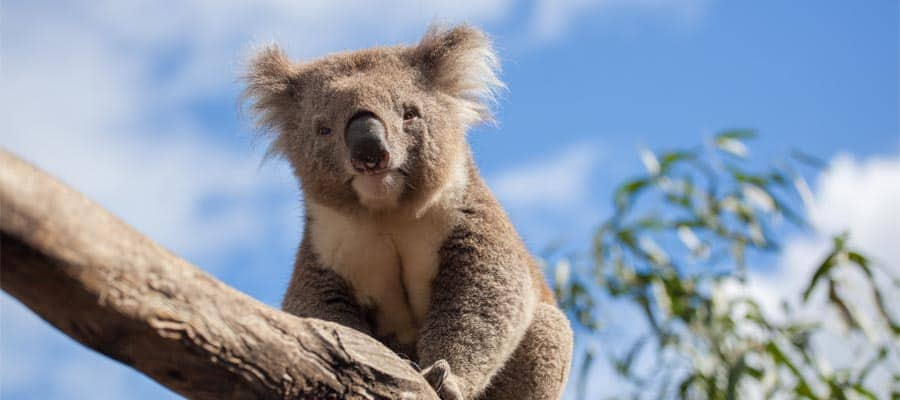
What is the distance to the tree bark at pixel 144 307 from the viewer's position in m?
1.68

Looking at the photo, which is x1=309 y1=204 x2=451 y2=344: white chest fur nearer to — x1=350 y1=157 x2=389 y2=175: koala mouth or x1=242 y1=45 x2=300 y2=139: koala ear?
x1=350 y1=157 x2=389 y2=175: koala mouth

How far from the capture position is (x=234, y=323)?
2035 millimetres

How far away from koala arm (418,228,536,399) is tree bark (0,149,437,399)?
955 millimetres

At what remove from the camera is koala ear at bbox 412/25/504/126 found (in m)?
3.81

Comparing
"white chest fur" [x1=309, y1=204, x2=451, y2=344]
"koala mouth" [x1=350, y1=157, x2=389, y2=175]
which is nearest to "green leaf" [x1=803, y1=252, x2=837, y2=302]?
"white chest fur" [x1=309, y1=204, x2=451, y2=344]

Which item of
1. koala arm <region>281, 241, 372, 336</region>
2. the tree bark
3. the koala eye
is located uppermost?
the koala eye

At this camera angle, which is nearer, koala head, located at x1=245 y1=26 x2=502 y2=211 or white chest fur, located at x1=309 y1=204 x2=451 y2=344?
koala head, located at x1=245 y1=26 x2=502 y2=211

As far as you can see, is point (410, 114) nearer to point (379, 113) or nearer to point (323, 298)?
point (379, 113)

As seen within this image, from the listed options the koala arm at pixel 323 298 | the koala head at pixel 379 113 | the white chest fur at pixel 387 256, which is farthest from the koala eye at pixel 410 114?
the koala arm at pixel 323 298

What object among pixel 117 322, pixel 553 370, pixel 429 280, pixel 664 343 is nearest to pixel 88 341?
pixel 117 322

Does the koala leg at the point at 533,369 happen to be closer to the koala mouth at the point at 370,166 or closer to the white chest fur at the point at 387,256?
the white chest fur at the point at 387,256

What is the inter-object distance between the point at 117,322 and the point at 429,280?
5.82ft

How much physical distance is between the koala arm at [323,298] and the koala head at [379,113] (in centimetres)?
27

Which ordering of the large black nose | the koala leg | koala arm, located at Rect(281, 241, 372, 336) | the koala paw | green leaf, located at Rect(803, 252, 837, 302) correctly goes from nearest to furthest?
the koala paw < the large black nose < koala arm, located at Rect(281, 241, 372, 336) < the koala leg < green leaf, located at Rect(803, 252, 837, 302)
